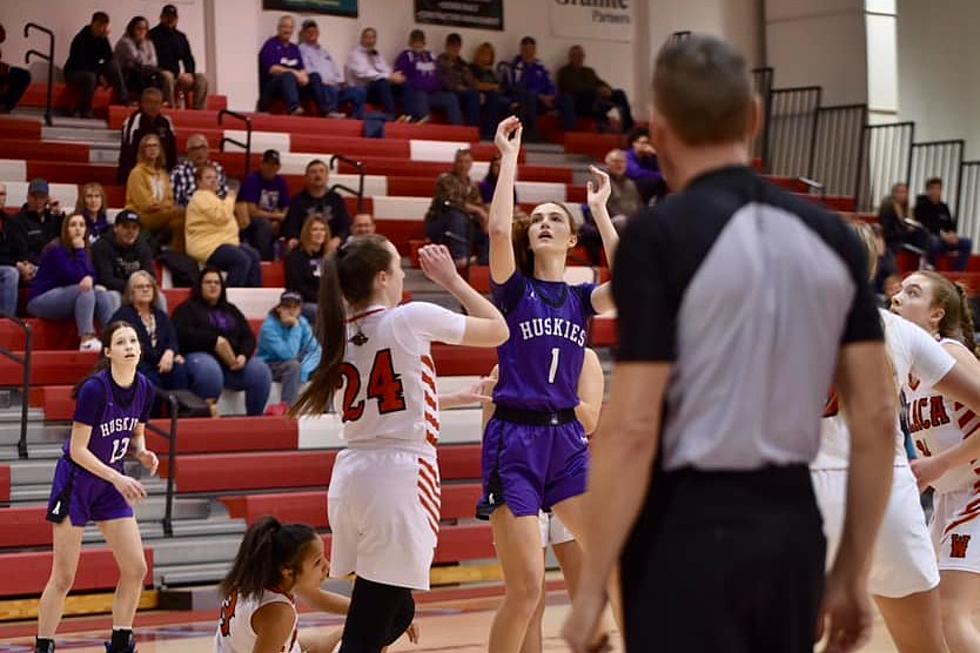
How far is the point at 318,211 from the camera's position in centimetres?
1373

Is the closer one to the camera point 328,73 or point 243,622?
point 243,622

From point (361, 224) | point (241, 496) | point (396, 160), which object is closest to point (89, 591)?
point (241, 496)

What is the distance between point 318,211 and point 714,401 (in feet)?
37.1

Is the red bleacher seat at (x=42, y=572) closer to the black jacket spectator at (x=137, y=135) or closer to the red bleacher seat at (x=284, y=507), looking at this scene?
the red bleacher seat at (x=284, y=507)

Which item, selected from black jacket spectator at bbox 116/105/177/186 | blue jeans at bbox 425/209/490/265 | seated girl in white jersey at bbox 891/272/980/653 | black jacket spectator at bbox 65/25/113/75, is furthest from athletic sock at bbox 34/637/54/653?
black jacket spectator at bbox 65/25/113/75

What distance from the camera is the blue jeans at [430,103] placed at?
18.0m

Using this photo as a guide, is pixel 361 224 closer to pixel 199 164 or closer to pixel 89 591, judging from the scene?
pixel 199 164

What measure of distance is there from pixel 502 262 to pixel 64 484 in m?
3.04

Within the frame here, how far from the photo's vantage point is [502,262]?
580 cm

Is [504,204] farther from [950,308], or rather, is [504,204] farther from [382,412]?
[950,308]

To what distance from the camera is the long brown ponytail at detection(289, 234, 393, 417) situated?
5000 mm

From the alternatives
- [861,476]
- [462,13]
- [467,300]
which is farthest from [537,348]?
[462,13]

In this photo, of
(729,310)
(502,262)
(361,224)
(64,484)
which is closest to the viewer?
(729,310)

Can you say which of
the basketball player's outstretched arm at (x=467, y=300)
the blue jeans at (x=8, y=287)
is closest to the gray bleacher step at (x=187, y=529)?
the blue jeans at (x=8, y=287)
